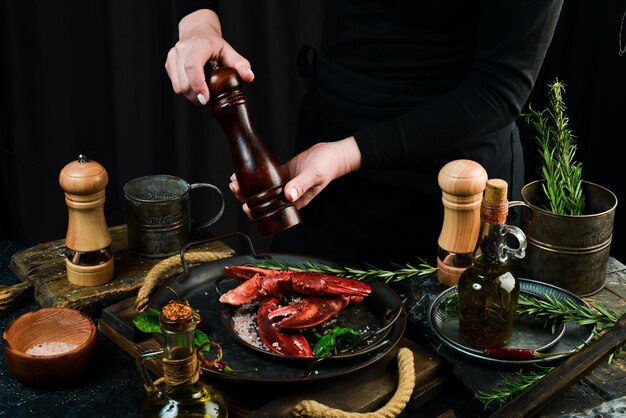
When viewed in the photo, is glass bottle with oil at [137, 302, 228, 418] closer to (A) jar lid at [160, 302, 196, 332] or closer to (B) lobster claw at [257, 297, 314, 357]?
(A) jar lid at [160, 302, 196, 332]

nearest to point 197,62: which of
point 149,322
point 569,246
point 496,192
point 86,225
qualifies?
point 86,225

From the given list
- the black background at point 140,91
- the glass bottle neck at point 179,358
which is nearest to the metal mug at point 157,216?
the glass bottle neck at point 179,358

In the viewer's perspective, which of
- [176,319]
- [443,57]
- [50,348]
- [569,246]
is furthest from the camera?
[443,57]

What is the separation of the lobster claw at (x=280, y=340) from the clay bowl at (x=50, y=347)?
25 centimetres

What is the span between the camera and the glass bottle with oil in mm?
870

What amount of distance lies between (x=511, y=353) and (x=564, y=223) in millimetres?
264

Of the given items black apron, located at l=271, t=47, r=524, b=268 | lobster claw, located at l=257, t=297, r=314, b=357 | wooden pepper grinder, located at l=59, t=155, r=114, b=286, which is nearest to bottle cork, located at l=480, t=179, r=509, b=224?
lobster claw, located at l=257, t=297, r=314, b=357

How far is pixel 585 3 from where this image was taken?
7.39 ft

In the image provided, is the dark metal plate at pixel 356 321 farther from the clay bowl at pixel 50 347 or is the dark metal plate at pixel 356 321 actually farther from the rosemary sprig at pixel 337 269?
the clay bowl at pixel 50 347

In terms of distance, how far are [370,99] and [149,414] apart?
904 mm

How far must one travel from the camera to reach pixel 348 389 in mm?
1073

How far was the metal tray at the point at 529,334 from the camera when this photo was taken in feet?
3.57

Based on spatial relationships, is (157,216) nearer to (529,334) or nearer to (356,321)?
(356,321)

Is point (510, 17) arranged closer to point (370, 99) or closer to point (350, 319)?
point (370, 99)
